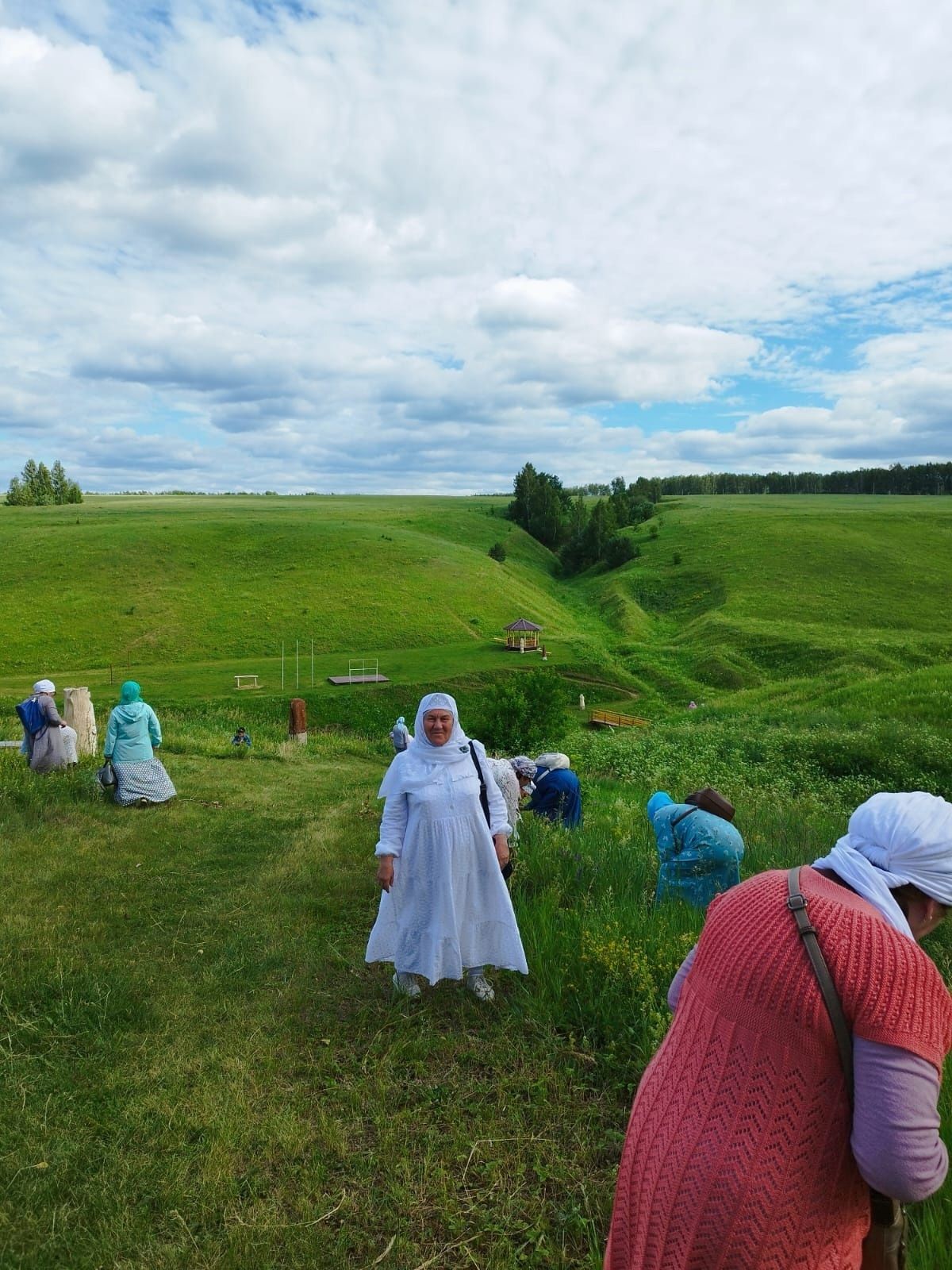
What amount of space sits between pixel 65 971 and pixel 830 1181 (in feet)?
16.7

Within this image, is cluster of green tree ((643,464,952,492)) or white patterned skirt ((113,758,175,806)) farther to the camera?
cluster of green tree ((643,464,952,492))

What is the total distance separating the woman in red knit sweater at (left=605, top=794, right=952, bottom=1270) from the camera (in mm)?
1793

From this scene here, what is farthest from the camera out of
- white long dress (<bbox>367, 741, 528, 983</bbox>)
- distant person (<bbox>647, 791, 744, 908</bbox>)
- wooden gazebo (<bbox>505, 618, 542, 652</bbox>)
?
wooden gazebo (<bbox>505, 618, 542, 652</bbox>)

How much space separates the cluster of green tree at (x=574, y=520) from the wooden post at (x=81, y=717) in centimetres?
7552

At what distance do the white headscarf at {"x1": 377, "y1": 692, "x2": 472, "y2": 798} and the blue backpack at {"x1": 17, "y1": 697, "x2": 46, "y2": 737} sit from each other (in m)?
8.51

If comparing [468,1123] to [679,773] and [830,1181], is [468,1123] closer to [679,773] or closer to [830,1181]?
[830,1181]

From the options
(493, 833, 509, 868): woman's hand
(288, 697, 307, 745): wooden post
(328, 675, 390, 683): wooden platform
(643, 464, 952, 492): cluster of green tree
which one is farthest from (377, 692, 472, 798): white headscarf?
(643, 464, 952, 492): cluster of green tree

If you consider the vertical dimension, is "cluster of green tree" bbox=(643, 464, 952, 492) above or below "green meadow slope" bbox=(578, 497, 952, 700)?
above

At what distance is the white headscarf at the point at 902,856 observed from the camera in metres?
2.01

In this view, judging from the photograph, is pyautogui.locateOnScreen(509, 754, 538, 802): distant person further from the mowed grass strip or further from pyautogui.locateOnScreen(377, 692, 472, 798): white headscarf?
pyautogui.locateOnScreen(377, 692, 472, 798): white headscarf

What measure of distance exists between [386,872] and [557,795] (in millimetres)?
3994

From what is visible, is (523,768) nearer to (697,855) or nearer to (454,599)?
(697,855)

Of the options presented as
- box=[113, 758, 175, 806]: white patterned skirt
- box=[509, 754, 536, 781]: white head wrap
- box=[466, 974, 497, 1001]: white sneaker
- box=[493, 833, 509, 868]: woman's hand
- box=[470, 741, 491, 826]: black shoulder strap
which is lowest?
box=[113, 758, 175, 806]: white patterned skirt

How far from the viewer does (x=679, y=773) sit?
17141mm
